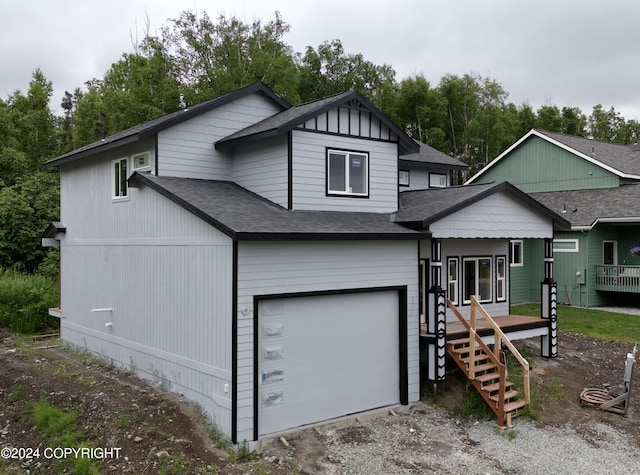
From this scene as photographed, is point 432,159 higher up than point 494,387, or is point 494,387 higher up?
point 432,159

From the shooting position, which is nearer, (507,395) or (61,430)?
(61,430)

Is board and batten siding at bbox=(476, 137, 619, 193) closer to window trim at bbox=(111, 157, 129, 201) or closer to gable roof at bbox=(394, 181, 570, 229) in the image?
gable roof at bbox=(394, 181, 570, 229)

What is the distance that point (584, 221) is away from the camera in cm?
2198

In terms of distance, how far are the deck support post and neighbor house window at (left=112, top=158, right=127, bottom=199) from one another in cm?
711

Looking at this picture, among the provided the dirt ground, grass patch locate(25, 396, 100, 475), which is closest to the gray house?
the dirt ground

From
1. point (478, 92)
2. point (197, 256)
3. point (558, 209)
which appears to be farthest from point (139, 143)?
point (478, 92)

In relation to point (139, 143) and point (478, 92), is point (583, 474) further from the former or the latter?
point (478, 92)

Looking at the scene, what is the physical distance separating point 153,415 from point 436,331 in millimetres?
5472

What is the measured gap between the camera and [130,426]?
28.4ft

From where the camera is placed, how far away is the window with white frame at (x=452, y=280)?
13430 millimetres

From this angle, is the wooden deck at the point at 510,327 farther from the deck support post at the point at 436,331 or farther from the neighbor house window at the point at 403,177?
the neighbor house window at the point at 403,177

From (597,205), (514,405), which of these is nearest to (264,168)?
(514,405)

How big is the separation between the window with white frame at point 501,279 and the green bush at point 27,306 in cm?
→ 1384

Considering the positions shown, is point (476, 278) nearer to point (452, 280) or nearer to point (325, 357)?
point (452, 280)
